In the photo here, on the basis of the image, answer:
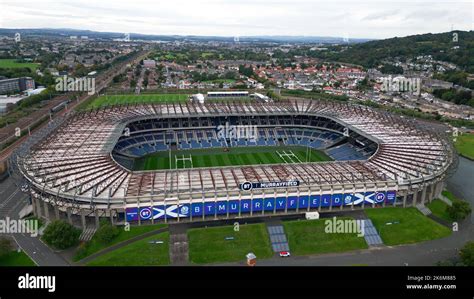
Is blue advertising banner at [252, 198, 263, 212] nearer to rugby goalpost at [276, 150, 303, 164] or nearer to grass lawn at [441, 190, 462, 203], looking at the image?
rugby goalpost at [276, 150, 303, 164]

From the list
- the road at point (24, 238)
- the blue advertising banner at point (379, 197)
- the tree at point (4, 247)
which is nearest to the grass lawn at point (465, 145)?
the blue advertising banner at point (379, 197)

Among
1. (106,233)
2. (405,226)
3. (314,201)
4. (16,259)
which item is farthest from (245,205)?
(16,259)

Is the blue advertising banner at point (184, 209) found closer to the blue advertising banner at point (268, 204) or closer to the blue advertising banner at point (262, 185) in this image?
the blue advertising banner at point (262, 185)

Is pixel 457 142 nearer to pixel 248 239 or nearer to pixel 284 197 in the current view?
pixel 284 197

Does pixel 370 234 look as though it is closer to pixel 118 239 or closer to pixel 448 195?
pixel 448 195

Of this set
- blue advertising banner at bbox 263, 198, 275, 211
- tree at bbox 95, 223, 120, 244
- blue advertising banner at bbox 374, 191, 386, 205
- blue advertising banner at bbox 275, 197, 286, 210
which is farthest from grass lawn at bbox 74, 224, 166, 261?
blue advertising banner at bbox 374, 191, 386, 205

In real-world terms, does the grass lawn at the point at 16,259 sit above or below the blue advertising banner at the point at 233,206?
below
